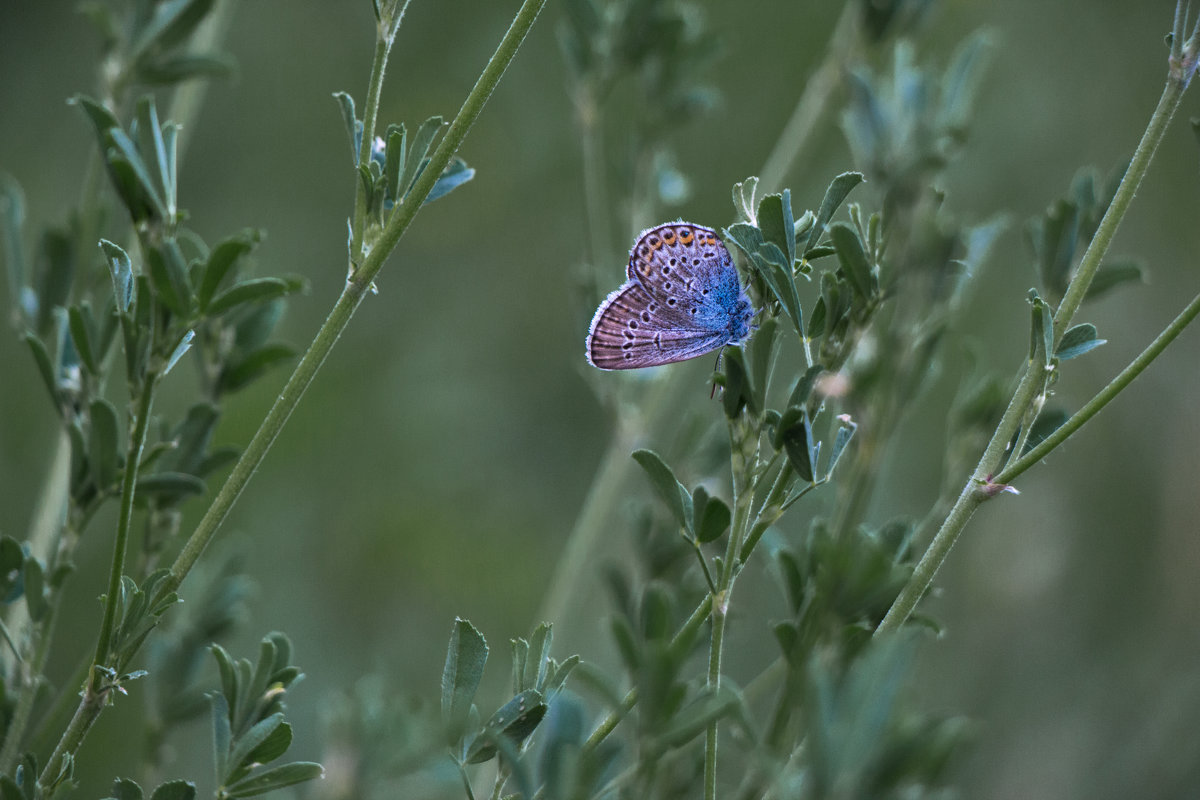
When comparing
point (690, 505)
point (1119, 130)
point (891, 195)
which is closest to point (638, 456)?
point (690, 505)

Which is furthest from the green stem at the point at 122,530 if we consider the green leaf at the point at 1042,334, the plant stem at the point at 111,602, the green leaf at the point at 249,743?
the green leaf at the point at 1042,334

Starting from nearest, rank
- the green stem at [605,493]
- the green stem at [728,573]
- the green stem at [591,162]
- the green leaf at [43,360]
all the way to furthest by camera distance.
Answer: the green stem at [728,573]
the green leaf at [43,360]
the green stem at [605,493]
the green stem at [591,162]

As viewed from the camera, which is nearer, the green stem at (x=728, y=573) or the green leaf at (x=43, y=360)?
the green stem at (x=728, y=573)

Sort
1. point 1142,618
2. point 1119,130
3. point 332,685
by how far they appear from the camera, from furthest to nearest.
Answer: point 1119,130, point 1142,618, point 332,685

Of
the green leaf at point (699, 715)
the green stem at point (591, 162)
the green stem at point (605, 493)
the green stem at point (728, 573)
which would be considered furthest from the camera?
the green stem at point (591, 162)

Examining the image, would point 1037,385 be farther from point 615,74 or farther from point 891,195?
point 615,74

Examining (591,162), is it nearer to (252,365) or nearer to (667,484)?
(252,365)

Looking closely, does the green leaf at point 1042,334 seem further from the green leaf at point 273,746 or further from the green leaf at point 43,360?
the green leaf at point 43,360
